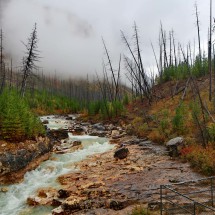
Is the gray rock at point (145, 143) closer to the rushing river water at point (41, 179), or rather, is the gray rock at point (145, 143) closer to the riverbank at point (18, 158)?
the rushing river water at point (41, 179)

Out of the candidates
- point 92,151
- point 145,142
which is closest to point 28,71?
point 92,151

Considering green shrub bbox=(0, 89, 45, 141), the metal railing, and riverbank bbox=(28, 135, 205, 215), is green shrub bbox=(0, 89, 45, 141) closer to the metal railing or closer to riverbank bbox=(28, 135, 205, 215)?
riverbank bbox=(28, 135, 205, 215)

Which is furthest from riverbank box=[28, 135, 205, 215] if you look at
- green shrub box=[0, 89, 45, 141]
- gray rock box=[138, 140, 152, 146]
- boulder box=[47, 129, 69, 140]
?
boulder box=[47, 129, 69, 140]

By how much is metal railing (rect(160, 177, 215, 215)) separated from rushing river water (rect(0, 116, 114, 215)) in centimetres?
496

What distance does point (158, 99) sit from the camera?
1641 inches

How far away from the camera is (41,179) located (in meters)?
16.4

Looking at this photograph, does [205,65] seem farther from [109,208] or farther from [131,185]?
[109,208]

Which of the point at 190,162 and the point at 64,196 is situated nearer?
the point at 64,196

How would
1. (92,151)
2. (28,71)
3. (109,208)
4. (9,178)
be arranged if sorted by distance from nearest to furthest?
(109,208), (9,178), (92,151), (28,71)

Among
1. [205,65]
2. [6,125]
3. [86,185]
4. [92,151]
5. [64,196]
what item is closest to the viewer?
[64,196]

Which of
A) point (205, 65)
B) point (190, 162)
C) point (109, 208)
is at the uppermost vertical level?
point (205, 65)

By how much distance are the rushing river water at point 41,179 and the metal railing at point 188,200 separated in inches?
195

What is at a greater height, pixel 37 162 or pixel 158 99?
pixel 158 99

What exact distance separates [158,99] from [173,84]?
4.12 m
